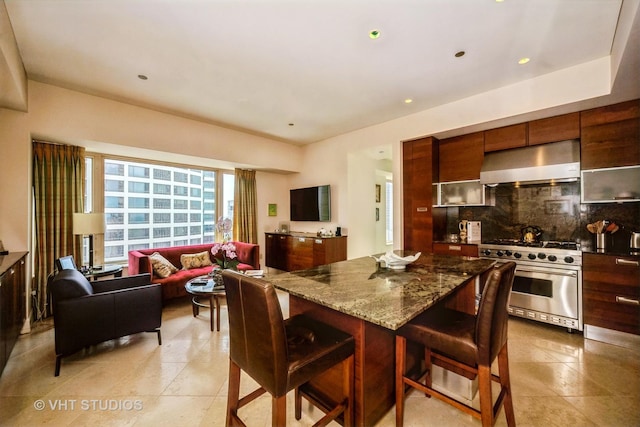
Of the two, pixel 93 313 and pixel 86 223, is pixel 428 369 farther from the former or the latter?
pixel 86 223

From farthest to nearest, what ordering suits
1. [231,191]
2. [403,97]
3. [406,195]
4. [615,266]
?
[231,191] < [406,195] < [403,97] < [615,266]

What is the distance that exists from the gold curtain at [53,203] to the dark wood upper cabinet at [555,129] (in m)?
6.06

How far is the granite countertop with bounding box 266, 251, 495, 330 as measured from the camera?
1.20 meters

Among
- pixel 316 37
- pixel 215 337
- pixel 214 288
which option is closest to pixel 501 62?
pixel 316 37

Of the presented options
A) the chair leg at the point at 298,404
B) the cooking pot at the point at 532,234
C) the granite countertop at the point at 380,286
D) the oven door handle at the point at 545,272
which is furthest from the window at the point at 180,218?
the cooking pot at the point at 532,234

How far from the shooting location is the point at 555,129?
3033mm

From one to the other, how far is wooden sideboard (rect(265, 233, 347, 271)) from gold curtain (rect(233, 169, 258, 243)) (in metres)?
0.42

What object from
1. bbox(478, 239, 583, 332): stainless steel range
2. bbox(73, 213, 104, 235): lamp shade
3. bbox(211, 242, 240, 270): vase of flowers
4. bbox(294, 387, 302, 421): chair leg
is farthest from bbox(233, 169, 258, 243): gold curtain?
bbox(478, 239, 583, 332): stainless steel range

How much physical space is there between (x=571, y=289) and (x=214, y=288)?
3948 mm

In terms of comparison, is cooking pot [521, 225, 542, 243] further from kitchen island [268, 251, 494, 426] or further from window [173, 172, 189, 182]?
window [173, 172, 189, 182]

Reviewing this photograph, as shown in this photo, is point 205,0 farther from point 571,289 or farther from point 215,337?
point 571,289

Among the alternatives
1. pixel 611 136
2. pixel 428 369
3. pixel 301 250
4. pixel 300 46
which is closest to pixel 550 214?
pixel 611 136

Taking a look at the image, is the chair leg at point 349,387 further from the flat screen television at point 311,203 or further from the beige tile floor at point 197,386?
the flat screen television at point 311,203

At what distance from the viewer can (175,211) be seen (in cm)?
483
